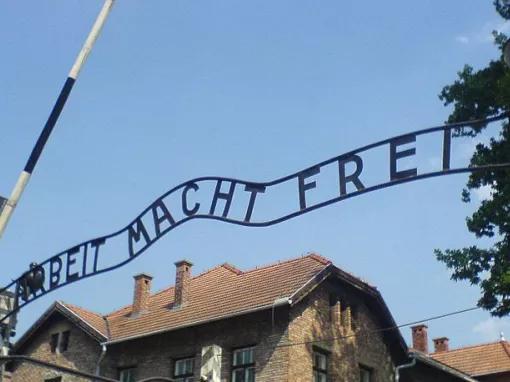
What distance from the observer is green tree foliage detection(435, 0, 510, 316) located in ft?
57.7

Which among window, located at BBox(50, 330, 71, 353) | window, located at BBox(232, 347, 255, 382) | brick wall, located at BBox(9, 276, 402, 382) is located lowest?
window, located at BBox(232, 347, 255, 382)

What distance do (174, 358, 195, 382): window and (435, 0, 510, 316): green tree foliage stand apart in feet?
27.5

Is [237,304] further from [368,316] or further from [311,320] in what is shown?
[368,316]

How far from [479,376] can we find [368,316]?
27.1 ft

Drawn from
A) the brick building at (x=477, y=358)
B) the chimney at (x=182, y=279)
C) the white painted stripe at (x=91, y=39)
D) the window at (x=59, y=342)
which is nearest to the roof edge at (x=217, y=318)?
the chimney at (x=182, y=279)

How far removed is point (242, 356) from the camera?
22500mm

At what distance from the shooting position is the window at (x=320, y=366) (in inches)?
883

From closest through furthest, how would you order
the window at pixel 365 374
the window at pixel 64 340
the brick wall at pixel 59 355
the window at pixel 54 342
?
the window at pixel 365 374 → the brick wall at pixel 59 355 → the window at pixel 64 340 → the window at pixel 54 342

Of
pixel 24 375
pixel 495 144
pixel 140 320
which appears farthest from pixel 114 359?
pixel 495 144

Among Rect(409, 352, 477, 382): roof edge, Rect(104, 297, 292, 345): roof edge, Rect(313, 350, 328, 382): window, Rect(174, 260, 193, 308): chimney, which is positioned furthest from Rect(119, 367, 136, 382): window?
Rect(409, 352, 477, 382): roof edge

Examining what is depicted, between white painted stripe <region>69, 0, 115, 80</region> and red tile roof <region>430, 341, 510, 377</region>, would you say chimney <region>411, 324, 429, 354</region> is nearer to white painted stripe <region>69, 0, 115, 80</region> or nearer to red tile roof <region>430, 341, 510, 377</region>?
red tile roof <region>430, 341, 510, 377</region>

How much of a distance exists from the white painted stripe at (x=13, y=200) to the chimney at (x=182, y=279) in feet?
60.6

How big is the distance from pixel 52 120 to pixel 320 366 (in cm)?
1624

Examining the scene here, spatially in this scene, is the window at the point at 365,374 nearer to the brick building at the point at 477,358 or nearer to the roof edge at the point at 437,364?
the roof edge at the point at 437,364
